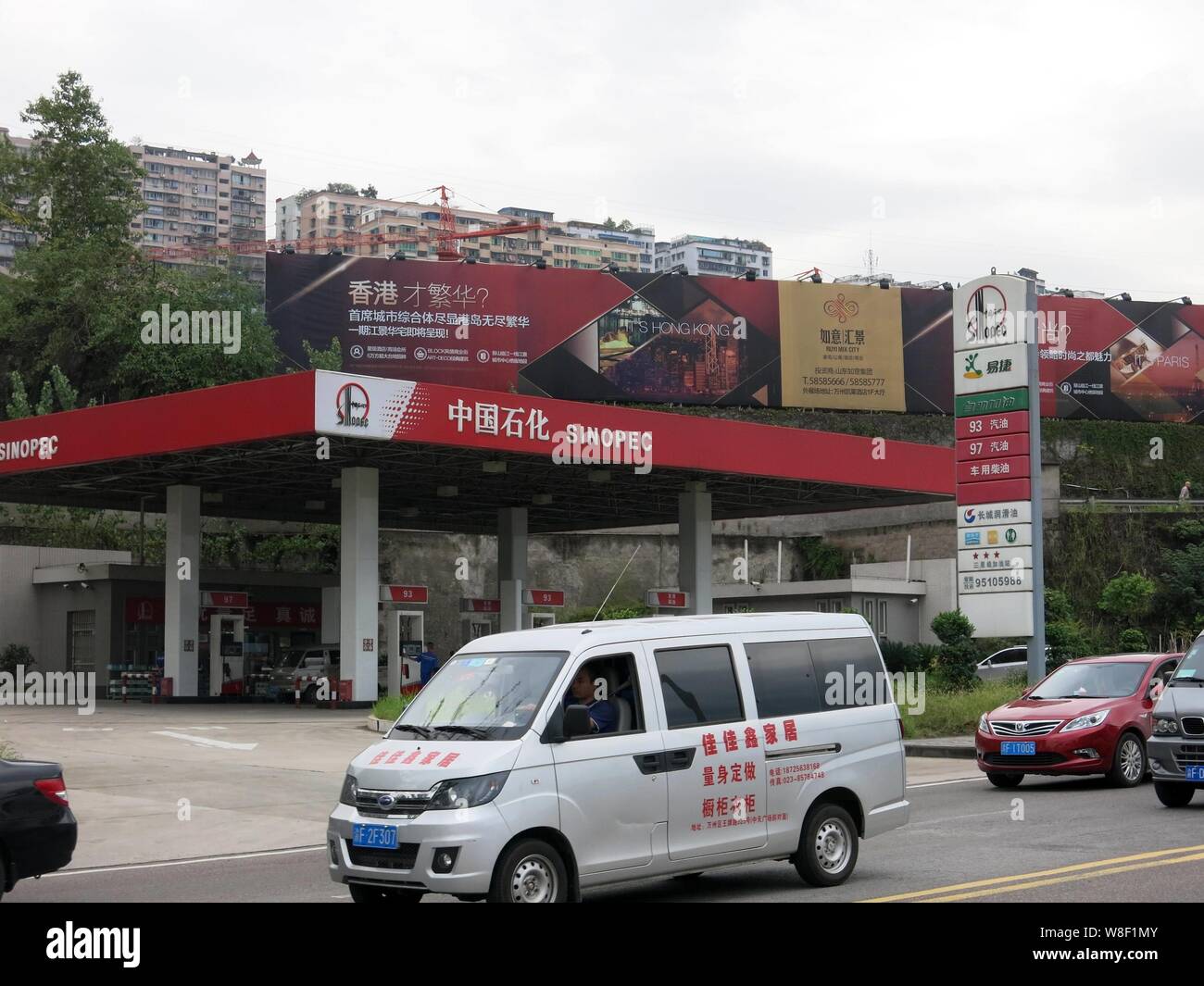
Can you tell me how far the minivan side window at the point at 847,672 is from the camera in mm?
11203

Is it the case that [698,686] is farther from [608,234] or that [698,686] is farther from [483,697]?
[608,234]

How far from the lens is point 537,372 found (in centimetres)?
6112

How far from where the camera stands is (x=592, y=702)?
994cm

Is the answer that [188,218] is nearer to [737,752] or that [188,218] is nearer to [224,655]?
[224,655]

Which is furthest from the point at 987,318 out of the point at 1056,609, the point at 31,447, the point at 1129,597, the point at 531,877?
the point at 1129,597

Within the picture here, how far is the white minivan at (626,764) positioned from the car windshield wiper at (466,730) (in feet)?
0.05

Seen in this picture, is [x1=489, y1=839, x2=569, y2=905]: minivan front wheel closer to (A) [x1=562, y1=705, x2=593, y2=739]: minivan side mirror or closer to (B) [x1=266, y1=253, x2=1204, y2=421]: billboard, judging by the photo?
(A) [x1=562, y1=705, x2=593, y2=739]: minivan side mirror

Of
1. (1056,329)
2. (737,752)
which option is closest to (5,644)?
(737,752)

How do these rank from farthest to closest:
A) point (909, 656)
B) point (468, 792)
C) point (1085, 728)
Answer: point (909, 656)
point (1085, 728)
point (468, 792)

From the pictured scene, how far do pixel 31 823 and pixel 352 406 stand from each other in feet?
56.3

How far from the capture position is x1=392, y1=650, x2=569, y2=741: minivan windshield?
9.58 metres

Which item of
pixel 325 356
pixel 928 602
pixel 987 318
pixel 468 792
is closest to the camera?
pixel 468 792

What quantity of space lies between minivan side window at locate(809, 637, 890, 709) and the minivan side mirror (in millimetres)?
2408

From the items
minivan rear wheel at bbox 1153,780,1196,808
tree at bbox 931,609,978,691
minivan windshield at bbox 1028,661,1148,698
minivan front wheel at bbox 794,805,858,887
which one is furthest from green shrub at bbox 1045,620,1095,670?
minivan front wheel at bbox 794,805,858,887
